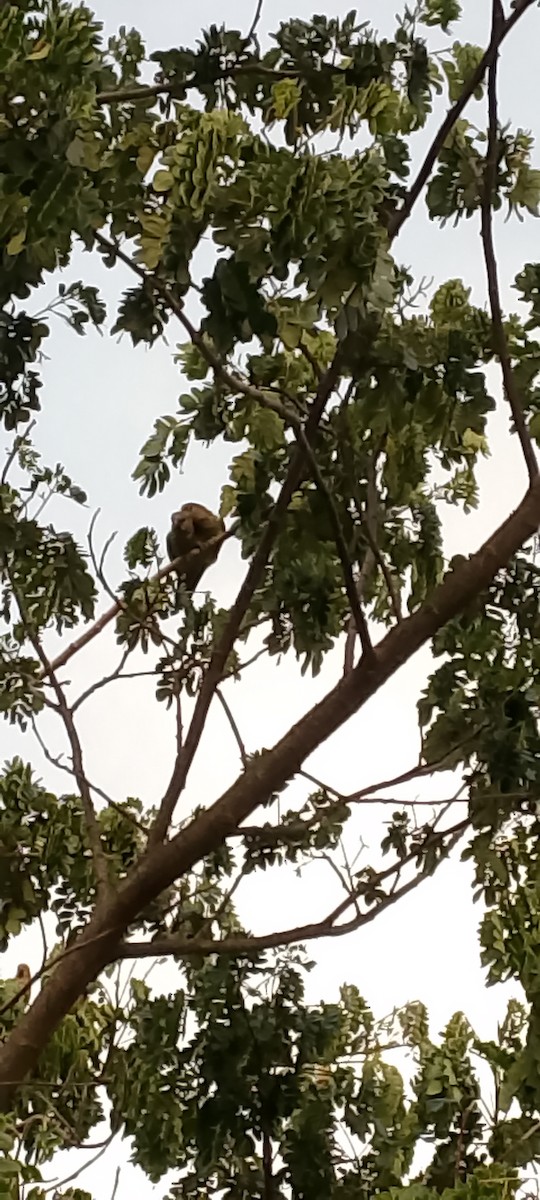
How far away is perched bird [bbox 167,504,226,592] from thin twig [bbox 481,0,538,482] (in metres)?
0.44

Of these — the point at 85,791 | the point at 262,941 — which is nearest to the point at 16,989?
the point at 85,791

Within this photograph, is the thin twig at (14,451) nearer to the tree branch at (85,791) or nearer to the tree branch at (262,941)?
the tree branch at (85,791)

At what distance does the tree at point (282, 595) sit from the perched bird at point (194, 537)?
0.08 ft

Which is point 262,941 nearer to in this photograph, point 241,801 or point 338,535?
point 241,801

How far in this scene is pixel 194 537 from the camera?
1.62 meters

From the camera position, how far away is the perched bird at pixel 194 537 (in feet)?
5.16

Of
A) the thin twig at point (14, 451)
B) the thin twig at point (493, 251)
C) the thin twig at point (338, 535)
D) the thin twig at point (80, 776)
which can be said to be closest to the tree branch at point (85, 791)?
the thin twig at point (80, 776)

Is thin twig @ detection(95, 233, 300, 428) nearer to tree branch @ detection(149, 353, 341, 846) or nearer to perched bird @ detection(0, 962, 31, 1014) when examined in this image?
tree branch @ detection(149, 353, 341, 846)

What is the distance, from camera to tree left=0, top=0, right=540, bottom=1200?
1.03 metres

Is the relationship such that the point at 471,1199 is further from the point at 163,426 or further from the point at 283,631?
the point at 163,426

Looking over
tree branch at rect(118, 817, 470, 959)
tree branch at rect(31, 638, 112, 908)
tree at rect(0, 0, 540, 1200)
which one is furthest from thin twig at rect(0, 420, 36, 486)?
tree branch at rect(118, 817, 470, 959)

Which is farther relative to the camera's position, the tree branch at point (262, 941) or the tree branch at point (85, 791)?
the tree branch at point (85, 791)

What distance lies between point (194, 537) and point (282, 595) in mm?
280

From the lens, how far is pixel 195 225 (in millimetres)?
1007
